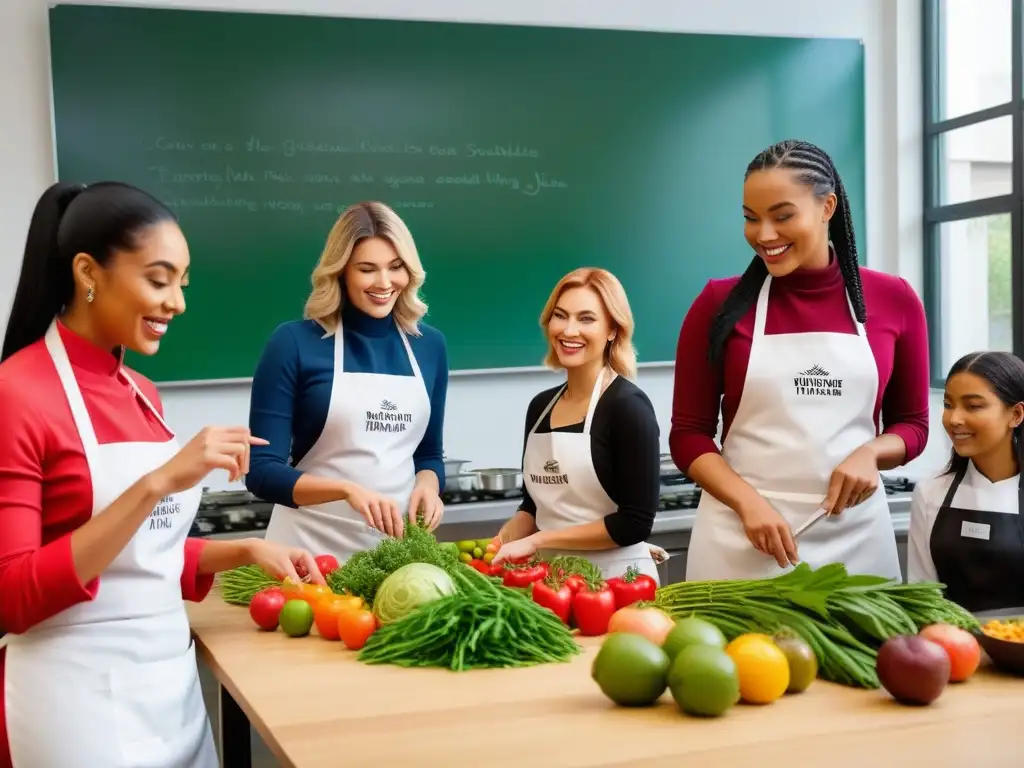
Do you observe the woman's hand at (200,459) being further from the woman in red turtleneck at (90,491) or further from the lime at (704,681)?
the lime at (704,681)

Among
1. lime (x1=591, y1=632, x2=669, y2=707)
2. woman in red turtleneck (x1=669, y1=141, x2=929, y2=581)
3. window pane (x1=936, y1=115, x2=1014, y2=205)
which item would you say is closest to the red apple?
lime (x1=591, y1=632, x2=669, y2=707)

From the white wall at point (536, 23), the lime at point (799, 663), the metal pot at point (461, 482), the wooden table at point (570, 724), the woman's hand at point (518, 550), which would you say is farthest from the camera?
the white wall at point (536, 23)

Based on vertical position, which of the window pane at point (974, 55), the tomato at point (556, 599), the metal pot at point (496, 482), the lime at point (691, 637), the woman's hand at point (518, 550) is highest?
the window pane at point (974, 55)

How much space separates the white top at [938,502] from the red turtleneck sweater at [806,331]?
0.19 m

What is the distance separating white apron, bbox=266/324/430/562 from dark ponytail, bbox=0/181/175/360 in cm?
101

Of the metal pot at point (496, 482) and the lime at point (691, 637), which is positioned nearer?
the lime at point (691, 637)

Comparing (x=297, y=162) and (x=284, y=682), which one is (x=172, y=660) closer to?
(x=284, y=682)

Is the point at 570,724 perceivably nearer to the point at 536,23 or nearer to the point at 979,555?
the point at 979,555

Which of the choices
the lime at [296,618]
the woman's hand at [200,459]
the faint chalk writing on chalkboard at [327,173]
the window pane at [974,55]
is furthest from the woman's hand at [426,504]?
the window pane at [974,55]

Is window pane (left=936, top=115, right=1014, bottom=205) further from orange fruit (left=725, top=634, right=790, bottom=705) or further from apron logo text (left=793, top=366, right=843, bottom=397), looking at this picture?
orange fruit (left=725, top=634, right=790, bottom=705)

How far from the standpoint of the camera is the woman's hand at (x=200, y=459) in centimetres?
145

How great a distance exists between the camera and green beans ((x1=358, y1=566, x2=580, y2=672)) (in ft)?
5.55

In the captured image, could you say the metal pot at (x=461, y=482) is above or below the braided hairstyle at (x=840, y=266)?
below

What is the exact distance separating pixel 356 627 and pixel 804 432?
101 centimetres
